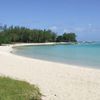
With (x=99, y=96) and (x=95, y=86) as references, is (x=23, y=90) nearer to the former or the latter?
(x=99, y=96)

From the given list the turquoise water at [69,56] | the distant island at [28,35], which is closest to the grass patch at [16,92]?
the turquoise water at [69,56]

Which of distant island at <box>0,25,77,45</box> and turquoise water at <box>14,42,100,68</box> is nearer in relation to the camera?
turquoise water at <box>14,42,100,68</box>

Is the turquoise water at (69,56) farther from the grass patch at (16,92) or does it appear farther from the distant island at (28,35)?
the distant island at (28,35)

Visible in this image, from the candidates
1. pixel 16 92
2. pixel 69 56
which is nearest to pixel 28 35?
pixel 69 56

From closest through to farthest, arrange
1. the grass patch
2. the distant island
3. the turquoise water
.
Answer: the grass patch, the turquoise water, the distant island

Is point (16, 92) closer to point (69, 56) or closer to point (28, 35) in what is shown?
point (69, 56)

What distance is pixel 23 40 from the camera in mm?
140875

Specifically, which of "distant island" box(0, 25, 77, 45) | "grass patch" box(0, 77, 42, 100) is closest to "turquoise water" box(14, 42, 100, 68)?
"grass patch" box(0, 77, 42, 100)

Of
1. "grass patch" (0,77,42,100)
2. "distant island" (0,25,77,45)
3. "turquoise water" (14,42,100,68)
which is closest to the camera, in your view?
"grass patch" (0,77,42,100)

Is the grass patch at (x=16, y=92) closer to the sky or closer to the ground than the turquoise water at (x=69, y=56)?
closer to the sky

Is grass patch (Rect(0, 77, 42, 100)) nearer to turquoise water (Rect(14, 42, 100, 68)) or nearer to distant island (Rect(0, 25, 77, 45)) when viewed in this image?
turquoise water (Rect(14, 42, 100, 68))

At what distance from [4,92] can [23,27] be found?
138 m

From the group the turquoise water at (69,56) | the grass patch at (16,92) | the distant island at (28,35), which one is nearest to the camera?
the grass patch at (16,92)

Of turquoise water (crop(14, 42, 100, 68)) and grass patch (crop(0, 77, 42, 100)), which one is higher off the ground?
grass patch (crop(0, 77, 42, 100))
